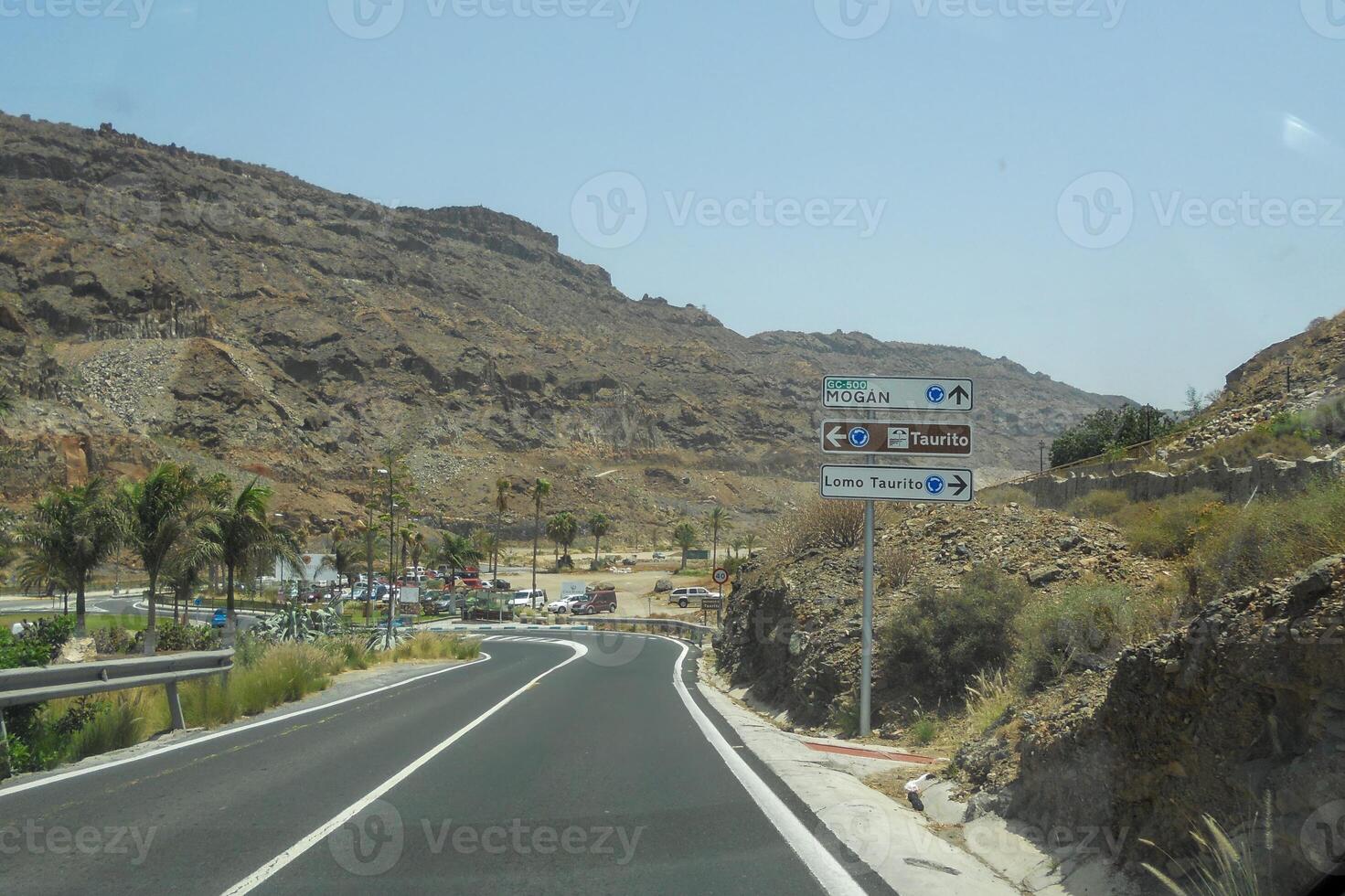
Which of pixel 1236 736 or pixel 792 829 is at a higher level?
pixel 1236 736

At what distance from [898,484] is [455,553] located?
255 feet

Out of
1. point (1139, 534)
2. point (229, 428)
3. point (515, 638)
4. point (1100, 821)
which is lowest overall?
point (515, 638)

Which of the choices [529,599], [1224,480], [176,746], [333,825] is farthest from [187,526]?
[529,599]

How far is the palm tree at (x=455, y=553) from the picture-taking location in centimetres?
8675

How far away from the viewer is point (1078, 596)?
9.60m

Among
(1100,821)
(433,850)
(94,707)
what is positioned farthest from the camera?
(94,707)

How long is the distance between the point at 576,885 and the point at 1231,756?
12.3 feet

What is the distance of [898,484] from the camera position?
12586 mm

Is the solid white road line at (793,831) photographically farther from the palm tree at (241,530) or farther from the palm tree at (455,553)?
the palm tree at (455,553)

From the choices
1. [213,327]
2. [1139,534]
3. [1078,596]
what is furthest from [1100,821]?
[213,327]

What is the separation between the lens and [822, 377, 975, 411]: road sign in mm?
12078

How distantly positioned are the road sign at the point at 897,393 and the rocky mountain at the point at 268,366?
283 feet

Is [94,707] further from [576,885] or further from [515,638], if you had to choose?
[515,638]

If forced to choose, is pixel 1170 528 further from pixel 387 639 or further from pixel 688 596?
pixel 688 596
